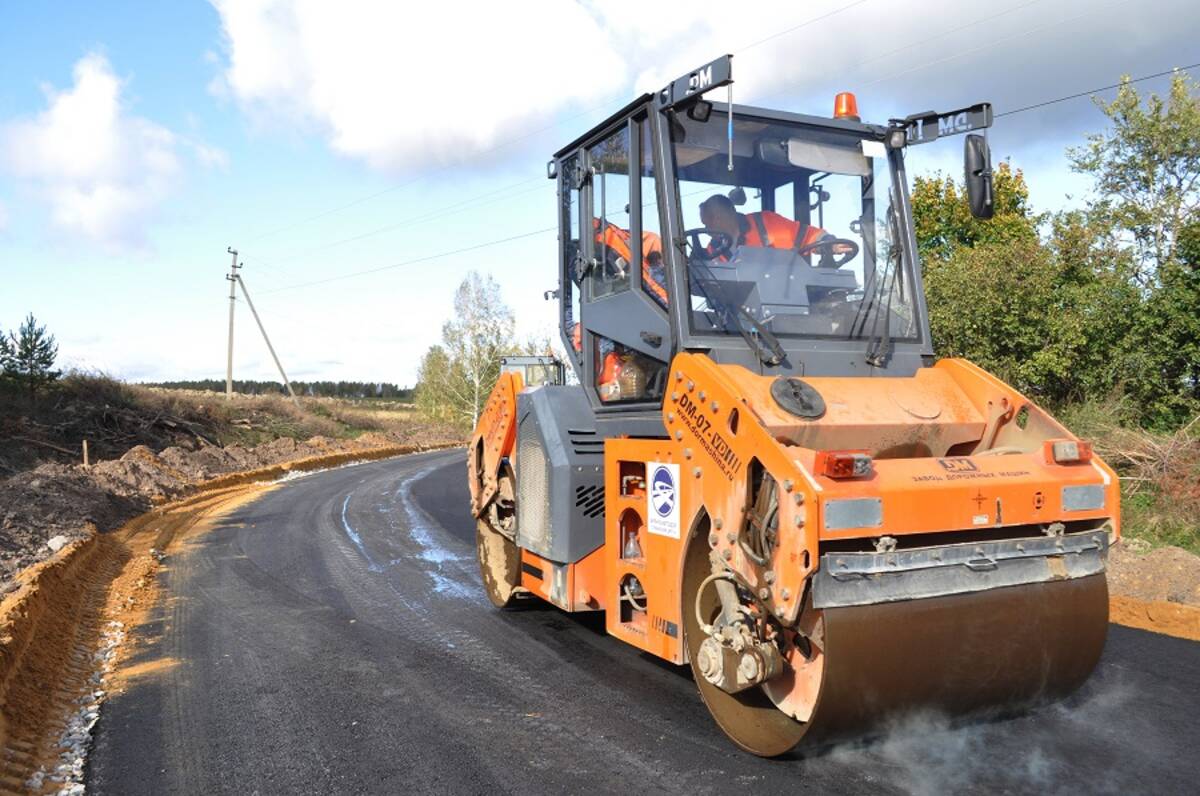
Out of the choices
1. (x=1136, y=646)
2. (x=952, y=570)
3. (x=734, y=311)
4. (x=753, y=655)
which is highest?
(x=734, y=311)

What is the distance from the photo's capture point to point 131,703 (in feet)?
16.5

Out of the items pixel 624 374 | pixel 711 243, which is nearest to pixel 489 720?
pixel 624 374

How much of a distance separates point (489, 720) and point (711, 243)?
264cm

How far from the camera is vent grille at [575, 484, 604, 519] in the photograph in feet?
18.1

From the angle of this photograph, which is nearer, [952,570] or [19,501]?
[952,570]

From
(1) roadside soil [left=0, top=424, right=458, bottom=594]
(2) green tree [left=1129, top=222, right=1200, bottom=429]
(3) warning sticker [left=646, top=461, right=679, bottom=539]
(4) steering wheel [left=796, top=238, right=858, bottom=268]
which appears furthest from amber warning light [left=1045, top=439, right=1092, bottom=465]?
(2) green tree [left=1129, top=222, right=1200, bottom=429]

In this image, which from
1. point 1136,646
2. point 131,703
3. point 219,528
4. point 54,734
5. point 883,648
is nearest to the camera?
point 883,648

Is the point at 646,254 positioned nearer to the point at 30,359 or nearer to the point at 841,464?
the point at 841,464

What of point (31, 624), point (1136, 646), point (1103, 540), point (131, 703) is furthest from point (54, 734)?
point (1136, 646)

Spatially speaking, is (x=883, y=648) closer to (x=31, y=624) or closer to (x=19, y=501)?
(x=31, y=624)

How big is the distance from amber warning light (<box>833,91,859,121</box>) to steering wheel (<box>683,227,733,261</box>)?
1.11 meters

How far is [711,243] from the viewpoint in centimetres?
478

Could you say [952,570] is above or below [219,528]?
above

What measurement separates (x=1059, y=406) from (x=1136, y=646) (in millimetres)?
7695
